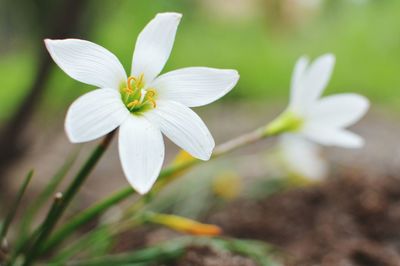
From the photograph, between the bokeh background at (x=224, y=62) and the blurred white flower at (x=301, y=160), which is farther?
the bokeh background at (x=224, y=62)

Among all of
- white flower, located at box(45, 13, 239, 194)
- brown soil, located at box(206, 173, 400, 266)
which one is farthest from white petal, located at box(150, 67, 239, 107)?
brown soil, located at box(206, 173, 400, 266)

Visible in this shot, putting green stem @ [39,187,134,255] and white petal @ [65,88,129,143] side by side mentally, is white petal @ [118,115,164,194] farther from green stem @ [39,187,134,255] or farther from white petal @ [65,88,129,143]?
green stem @ [39,187,134,255]

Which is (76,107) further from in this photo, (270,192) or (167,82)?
(270,192)

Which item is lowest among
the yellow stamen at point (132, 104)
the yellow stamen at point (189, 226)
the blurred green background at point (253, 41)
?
the blurred green background at point (253, 41)

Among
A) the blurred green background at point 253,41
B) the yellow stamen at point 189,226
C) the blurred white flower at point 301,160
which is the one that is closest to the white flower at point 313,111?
the yellow stamen at point 189,226

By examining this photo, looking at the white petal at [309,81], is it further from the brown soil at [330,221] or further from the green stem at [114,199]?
the brown soil at [330,221]

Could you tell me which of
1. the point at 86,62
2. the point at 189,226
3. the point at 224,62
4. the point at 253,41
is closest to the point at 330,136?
the point at 189,226

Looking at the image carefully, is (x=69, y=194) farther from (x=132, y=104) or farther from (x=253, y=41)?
(x=253, y=41)

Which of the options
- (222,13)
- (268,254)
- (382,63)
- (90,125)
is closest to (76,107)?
(90,125)
